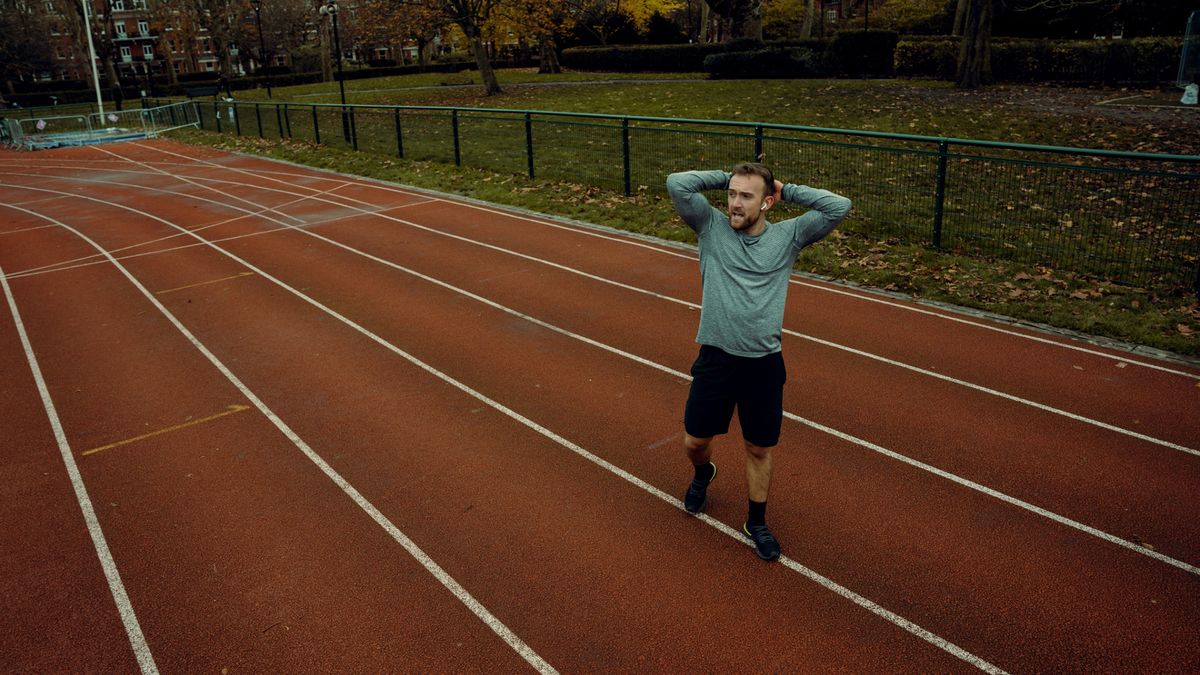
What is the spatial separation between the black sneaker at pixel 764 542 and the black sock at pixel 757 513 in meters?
0.03

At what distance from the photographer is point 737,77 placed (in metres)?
31.8

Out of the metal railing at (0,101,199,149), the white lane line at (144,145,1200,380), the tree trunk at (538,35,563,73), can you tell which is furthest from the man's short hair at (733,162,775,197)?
the tree trunk at (538,35,563,73)

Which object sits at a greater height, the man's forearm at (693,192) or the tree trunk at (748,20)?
the tree trunk at (748,20)

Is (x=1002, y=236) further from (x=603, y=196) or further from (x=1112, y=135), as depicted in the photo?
(x=1112, y=135)

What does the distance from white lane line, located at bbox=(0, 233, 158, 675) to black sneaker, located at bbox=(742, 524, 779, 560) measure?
3154 mm

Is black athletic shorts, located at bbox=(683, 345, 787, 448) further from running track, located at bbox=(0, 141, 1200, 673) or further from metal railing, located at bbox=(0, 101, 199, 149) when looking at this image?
metal railing, located at bbox=(0, 101, 199, 149)

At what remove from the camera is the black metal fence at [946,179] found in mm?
9516

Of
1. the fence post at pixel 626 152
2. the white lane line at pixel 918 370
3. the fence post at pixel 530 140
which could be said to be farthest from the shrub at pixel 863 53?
the white lane line at pixel 918 370

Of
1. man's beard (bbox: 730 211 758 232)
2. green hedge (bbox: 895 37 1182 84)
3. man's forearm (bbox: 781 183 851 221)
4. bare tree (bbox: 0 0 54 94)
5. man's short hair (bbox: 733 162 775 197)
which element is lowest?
man's beard (bbox: 730 211 758 232)

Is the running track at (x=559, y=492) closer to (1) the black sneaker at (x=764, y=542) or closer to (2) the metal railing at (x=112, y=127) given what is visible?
(1) the black sneaker at (x=764, y=542)

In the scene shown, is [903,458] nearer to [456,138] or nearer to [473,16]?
[456,138]

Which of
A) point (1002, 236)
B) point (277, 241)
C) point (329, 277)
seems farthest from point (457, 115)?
point (1002, 236)

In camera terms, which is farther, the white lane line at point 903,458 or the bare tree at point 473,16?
the bare tree at point 473,16

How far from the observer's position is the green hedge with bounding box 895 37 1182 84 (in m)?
24.0
